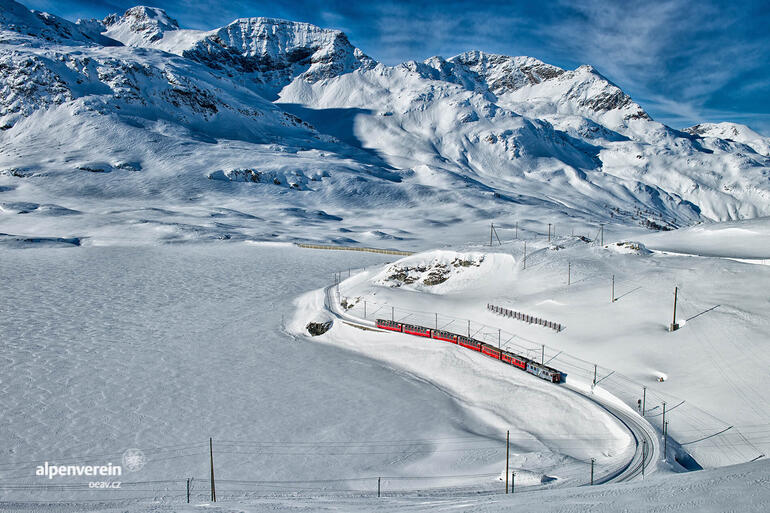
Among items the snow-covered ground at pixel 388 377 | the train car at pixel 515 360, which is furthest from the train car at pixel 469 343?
the train car at pixel 515 360

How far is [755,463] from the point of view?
17438 millimetres

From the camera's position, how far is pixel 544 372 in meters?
37.9

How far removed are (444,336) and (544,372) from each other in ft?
35.6

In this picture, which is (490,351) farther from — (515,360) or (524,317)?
(524,317)

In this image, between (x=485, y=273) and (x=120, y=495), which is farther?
(x=485, y=273)

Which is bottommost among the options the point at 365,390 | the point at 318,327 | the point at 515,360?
the point at 365,390

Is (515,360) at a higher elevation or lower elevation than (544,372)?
higher

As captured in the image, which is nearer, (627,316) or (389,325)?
(627,316)

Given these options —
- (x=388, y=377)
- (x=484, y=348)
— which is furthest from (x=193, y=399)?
(x=484, y=348)

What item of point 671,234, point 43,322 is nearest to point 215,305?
point 43,322

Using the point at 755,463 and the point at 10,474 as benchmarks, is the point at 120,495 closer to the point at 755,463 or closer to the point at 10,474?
the point at 10,474

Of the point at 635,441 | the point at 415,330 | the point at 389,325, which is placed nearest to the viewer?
the point at 635,441

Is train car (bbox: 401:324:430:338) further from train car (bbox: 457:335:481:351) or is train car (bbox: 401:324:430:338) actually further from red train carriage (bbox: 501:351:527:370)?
red train carriage (bbox: 501:351:527:370)

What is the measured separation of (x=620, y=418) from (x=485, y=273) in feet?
93.7
